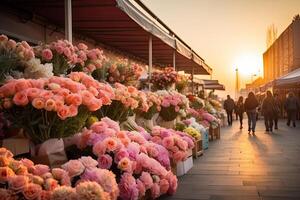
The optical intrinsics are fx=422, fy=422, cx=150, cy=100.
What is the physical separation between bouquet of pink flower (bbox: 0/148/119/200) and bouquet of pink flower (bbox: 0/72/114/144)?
444mm

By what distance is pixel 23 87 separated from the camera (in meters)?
3.59

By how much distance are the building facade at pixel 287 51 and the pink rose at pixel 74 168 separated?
3370 cm

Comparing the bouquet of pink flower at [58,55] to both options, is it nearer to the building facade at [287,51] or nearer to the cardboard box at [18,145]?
the cardboard box at [18,145]

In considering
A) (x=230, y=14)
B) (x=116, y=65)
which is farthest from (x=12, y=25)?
(x=230, y=14)

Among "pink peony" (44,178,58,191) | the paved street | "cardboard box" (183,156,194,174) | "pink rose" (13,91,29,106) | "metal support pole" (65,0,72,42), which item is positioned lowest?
the paved street

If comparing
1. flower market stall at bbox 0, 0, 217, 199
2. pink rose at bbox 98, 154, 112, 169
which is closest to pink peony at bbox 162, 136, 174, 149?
flower market stall at bbox 0, 0, 217, 199

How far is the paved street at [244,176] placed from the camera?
5.41 meters

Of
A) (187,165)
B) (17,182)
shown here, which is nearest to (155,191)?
(17,182)

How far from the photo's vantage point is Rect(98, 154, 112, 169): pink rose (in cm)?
396

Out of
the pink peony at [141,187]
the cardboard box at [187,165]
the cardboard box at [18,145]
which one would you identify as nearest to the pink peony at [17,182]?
the cardboard box at [18,145]

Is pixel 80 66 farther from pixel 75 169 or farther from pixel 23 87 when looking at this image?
pixel 75 169

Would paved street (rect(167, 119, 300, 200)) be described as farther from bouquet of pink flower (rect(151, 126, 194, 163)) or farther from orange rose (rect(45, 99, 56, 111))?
orange rose (rect(45, 99, 56, 111))

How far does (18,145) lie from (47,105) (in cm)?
61

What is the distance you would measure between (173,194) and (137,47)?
8383 mm
